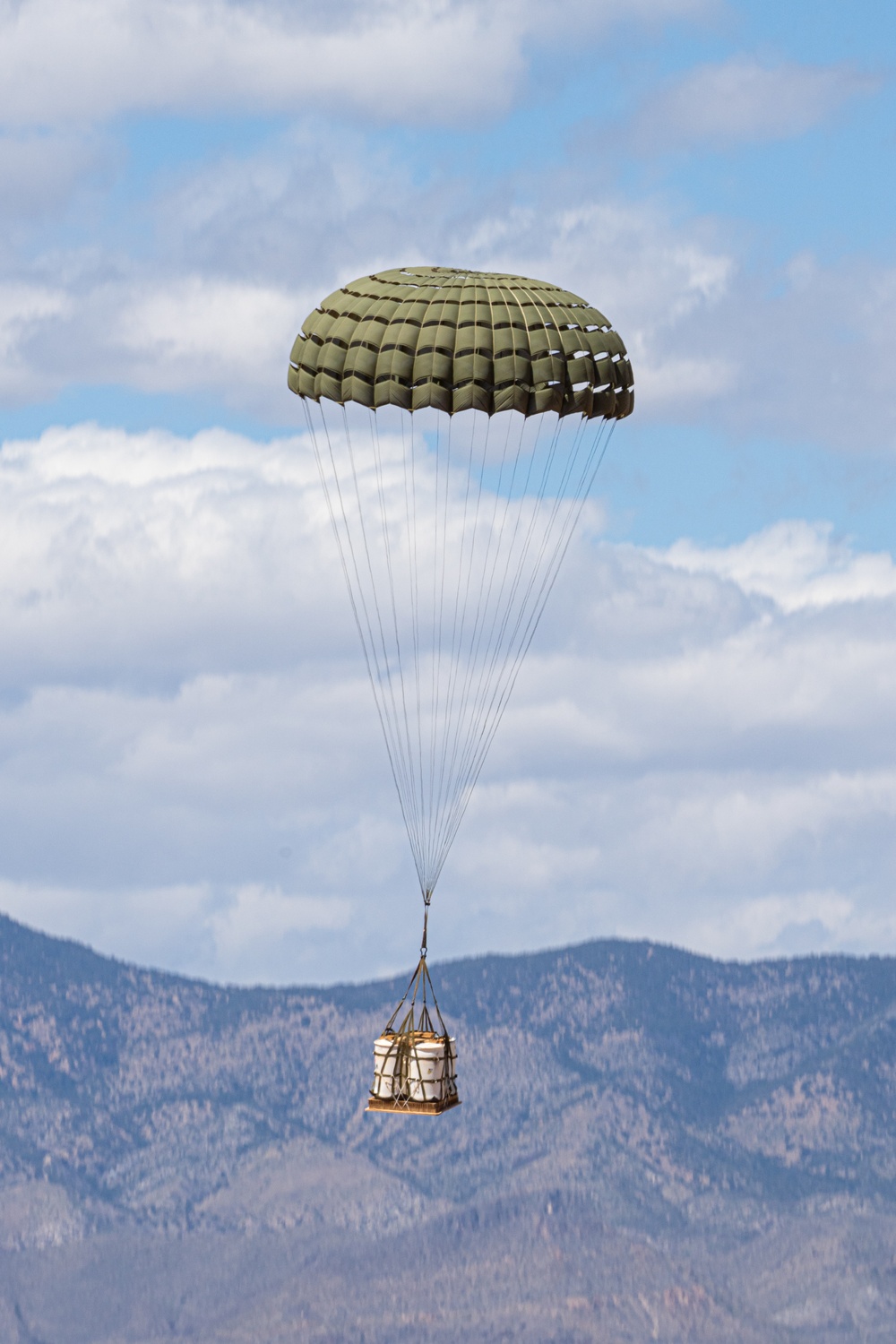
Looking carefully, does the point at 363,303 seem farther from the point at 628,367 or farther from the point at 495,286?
the point at 628,367

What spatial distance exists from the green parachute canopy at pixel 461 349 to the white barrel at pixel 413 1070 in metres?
20.3

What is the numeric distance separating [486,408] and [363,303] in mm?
5836

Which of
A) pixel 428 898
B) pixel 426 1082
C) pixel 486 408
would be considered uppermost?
pixel 486 408

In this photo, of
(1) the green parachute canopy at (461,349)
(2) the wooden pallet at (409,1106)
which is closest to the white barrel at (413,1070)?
(2) the wooden pallet at (409,1106)

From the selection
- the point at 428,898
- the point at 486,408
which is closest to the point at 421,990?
the point at 428,898

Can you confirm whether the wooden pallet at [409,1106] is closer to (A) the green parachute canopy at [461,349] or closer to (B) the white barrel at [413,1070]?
(B) the white barrel at [413,1070]

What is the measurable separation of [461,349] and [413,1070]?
23105 mm

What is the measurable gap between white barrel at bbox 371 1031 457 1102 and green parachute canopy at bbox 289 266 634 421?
66.7 feet

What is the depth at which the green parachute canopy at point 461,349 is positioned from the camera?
79000 mm

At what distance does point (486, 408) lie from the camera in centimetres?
7931

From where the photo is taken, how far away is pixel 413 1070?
78.3 metres

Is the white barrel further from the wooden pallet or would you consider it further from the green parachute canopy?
the green parachute canopy

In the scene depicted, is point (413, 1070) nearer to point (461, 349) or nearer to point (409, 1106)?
point (409, 1106)

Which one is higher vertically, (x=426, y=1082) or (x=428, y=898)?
(x=428, y=898)
